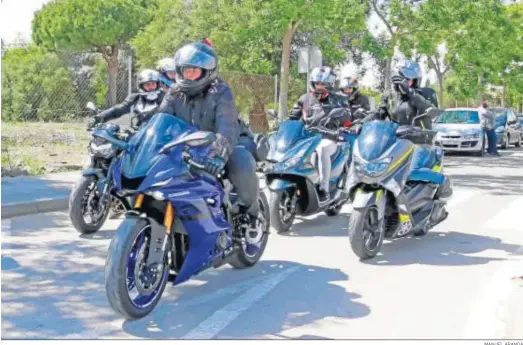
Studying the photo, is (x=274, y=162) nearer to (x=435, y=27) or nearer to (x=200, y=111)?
(x=200, y=111)

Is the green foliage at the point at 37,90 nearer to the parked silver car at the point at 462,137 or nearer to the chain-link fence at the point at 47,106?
the chain-link fence at the point at 47,106

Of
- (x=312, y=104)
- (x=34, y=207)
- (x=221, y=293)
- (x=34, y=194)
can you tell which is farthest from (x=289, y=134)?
(x=34, y=194)

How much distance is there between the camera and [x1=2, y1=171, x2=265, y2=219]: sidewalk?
9891mm

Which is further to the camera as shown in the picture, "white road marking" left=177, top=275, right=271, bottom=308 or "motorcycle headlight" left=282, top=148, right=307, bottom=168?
"motorcycle headlight" left=282, top=148, right=307, bottom=168

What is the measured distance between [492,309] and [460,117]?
801 inches

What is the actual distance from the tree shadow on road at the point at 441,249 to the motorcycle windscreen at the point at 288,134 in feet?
5.25

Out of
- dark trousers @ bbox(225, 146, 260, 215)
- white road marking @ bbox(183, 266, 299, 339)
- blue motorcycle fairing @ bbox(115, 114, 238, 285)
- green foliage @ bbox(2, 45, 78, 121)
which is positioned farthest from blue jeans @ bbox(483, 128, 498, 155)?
blue motorcycle fairing @ bbox(115, 114, 238, 285)

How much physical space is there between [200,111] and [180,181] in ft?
3.21

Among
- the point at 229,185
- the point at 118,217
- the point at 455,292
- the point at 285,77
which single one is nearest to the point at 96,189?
the point at 118,217

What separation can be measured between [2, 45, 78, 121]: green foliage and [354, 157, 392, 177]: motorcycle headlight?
9798 mm

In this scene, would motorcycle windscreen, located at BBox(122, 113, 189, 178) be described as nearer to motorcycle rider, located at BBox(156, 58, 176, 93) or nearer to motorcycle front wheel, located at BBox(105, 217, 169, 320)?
motorcycle front wheel, located at BBox(105, 217, 169, 320)

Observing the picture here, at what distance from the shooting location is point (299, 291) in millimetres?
6141

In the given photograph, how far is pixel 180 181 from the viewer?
16.6 ft

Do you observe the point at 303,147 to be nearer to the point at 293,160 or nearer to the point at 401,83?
the point at 293,160
